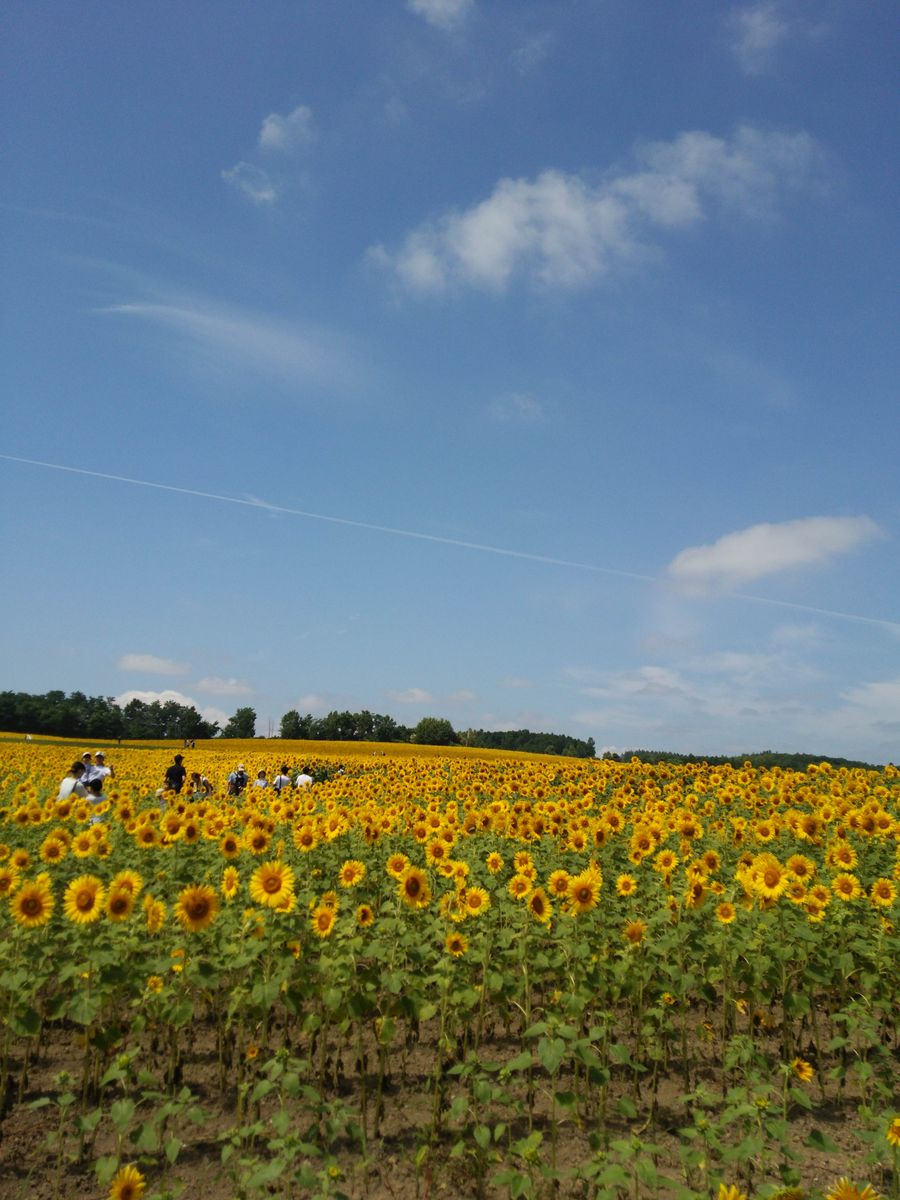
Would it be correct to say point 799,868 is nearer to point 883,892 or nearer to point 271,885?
point 883,892

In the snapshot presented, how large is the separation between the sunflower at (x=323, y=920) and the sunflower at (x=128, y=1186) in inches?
78.7

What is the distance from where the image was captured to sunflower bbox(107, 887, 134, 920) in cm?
543

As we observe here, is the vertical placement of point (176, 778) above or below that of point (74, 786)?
below

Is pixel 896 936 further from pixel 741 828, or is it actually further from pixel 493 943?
pixel 493 943

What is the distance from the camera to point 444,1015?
5473mm

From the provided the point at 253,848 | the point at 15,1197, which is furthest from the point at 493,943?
the point at 15,1197

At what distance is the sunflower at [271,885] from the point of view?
5.90 meters

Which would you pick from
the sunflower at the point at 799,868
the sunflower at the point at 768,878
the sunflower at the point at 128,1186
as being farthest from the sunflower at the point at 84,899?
the sunflower at the point at 799,868

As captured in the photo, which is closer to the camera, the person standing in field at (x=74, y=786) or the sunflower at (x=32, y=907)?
the sunflower at (x=32, y=907)

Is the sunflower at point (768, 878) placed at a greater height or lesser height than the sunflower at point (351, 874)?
greater

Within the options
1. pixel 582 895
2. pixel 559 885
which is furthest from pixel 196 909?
pixel 582 895

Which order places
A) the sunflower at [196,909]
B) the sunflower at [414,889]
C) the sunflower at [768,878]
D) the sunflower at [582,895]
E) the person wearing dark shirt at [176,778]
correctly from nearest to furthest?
the sunflower at [196,909], the sunflower at [414,889], the sunflower at [582,895], the sunflower at [768,878], the person wearing dark shirt at [176,778]

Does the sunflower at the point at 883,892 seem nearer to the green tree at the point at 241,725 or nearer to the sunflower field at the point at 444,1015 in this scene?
the sunflower field at the point at 444,1015

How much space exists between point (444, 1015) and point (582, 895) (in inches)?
58.4
